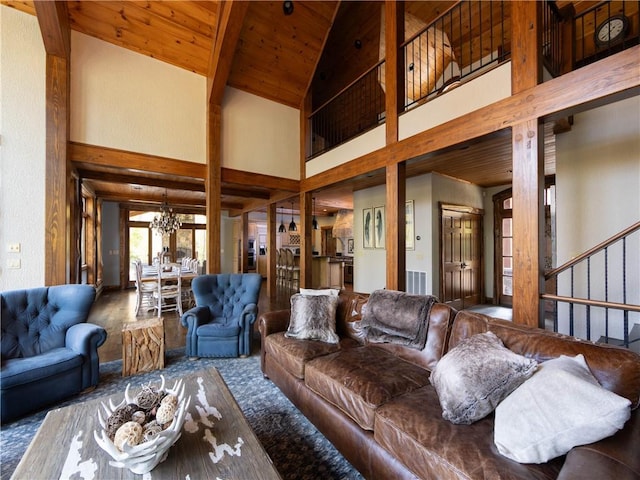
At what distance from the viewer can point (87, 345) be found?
247cm

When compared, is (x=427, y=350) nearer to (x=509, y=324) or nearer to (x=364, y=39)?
(x=509, y=324)

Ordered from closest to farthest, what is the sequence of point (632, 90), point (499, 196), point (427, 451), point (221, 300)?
point (427, 451) → point (632, 90) → point (221, 300) → point (499, 196)

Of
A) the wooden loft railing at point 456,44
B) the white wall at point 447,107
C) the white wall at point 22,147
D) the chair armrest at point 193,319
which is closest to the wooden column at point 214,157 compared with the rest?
the chair armrest at point 193,319

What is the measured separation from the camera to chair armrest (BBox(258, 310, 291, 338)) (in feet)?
8.98

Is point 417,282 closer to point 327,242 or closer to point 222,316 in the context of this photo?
point 222,316

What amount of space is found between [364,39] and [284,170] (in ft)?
9.59

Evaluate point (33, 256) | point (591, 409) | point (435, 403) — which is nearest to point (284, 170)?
point (33, 256)

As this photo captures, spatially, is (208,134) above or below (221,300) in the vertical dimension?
above

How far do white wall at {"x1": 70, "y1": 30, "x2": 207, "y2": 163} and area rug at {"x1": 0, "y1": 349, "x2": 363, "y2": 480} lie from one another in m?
2.90

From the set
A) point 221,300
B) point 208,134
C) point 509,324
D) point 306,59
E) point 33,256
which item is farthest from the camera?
point 306,59

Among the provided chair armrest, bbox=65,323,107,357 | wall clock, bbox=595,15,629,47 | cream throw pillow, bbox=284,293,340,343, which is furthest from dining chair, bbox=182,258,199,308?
wall clock, bbox=595,15,629,47

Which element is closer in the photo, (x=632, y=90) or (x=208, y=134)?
(x=632, y=90)

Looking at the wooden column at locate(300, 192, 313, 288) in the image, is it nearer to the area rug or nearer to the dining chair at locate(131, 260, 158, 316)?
the area rug

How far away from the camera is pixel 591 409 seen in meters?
1.04
